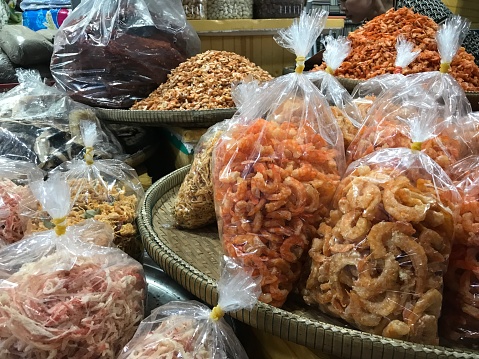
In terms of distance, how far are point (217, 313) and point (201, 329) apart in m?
0.04

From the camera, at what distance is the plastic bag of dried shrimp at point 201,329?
0.68 m

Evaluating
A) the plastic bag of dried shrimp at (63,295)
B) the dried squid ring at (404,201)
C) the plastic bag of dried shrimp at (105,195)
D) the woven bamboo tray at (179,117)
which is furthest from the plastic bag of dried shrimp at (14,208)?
the dried squid ring at (404,201)

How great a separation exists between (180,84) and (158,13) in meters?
0.40

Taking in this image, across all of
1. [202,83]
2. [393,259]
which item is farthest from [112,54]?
[393,259]

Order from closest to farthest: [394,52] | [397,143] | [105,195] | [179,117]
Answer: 1. [397,143]
2. [105,195]
3. [179,117]
4. [394,52]

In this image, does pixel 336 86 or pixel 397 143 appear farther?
pixel 336 86

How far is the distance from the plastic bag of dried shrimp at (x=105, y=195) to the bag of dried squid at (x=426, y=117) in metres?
0.53

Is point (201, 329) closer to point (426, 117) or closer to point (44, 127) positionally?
point (426, 117)

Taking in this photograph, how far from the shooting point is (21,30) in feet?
6.75

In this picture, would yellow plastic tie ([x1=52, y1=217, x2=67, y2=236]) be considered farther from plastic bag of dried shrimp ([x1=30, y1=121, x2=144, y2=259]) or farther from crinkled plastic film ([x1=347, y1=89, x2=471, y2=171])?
crinkled plastic film ([x1=347, y1=89, x2=471, y2=171])

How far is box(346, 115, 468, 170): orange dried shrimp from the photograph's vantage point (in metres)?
0.85

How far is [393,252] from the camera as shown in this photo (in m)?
0.66

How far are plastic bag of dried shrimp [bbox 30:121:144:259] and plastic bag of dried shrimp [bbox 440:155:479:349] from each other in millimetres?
675

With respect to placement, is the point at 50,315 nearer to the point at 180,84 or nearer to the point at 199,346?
the point at 199,346
